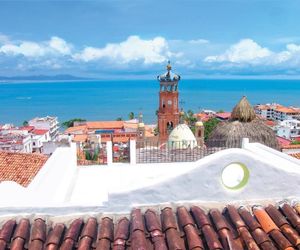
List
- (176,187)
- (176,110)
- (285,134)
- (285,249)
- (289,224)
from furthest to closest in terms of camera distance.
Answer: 1. (285,134)
2. (176,110)
3. (176,187)
4. (289,224)
5. (285,249)

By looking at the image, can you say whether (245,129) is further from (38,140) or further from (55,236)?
(38,140)

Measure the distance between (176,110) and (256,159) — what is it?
20.1m

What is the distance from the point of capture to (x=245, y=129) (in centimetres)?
1775

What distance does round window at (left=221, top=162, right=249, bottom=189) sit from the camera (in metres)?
4.14

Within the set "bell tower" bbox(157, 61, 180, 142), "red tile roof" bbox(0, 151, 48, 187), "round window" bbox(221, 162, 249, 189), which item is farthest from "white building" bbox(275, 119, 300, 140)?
"round window" bbox(221, 162, 249, 189)

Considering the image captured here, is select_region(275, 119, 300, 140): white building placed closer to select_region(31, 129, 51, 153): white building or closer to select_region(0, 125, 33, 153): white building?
select_region(31, 129, 51, 153): white building

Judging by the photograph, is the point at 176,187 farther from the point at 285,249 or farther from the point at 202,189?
the point at 285,249

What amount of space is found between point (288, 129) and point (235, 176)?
65476mm

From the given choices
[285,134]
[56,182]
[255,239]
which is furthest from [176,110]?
[285,134]

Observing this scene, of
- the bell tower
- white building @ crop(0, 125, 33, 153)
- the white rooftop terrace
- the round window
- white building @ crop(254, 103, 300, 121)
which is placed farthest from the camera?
white building @ crop(254, 103, 300, 121)

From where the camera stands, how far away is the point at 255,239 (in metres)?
3.45

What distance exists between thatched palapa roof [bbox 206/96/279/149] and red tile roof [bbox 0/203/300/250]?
1345cm

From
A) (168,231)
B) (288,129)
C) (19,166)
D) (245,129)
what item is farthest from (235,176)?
(288,129)

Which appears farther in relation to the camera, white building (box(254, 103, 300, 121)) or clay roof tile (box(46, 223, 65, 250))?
white building (box(254, 103, 300, 121))
